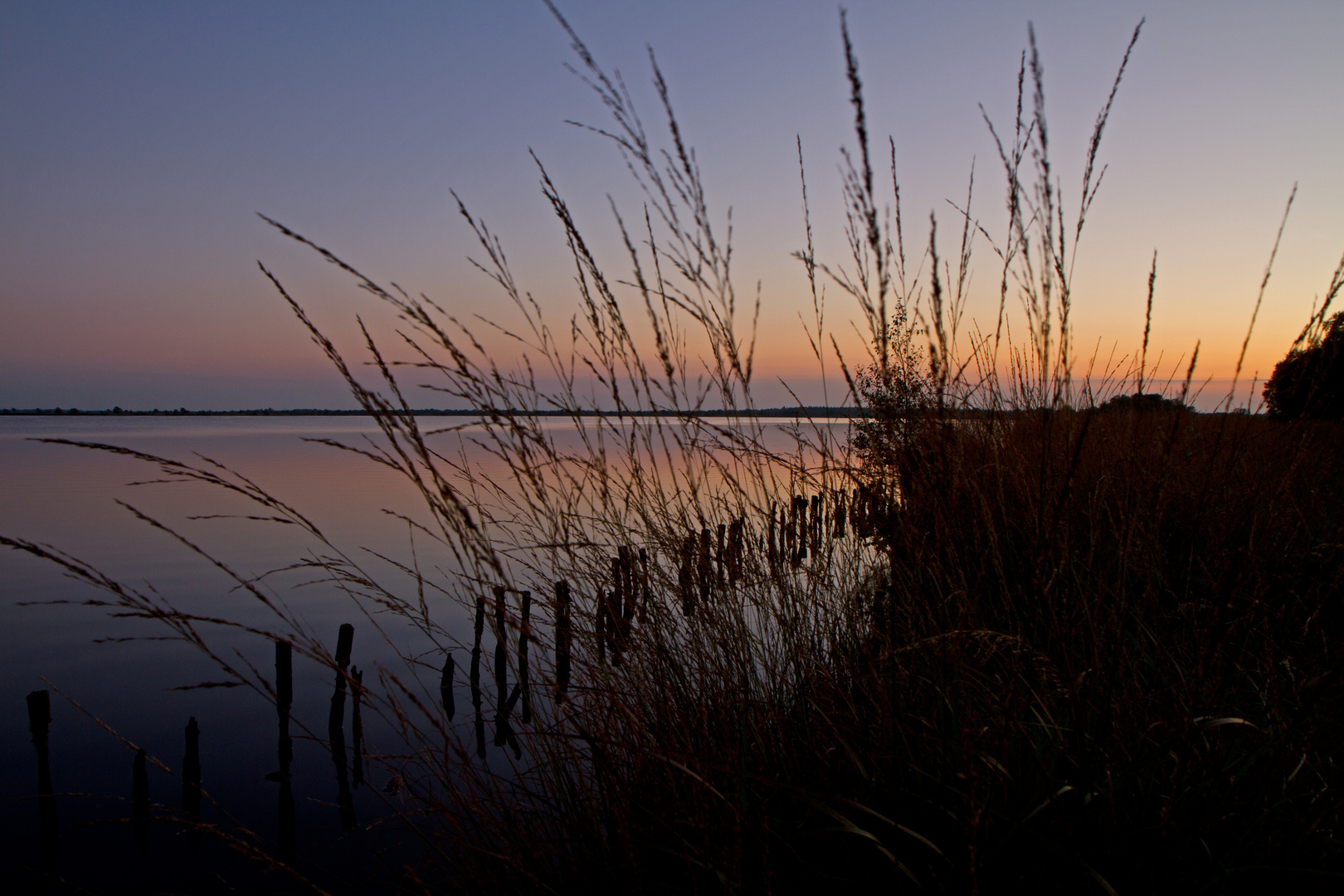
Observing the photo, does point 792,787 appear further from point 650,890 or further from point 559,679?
point 559,679

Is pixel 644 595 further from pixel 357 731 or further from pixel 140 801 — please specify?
pixel 140 801

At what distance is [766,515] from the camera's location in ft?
7.82

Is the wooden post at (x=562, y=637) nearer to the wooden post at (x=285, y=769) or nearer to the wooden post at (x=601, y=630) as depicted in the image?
the wooden post at (x=601, y=630)

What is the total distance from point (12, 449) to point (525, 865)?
49013mm

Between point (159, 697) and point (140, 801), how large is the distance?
387 centimetres

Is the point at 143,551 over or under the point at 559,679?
under

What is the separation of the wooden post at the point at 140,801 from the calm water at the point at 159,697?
0.20 feet

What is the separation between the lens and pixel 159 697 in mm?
5855

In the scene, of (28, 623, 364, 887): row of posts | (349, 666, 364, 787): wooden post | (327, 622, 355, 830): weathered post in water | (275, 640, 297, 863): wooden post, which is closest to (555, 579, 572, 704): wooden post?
(349, 666, 364, 787): wooden post

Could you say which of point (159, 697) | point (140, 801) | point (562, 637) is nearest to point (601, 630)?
point (562, 637)

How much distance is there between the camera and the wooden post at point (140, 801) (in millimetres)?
2949

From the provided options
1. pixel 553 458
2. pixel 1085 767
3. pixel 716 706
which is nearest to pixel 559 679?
pixel 716 706

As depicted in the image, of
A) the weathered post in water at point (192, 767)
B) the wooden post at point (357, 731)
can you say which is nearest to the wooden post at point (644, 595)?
the wooden post at point (357, 731)

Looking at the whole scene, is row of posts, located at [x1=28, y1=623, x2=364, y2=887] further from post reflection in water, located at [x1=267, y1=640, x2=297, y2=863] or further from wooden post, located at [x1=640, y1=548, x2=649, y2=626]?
wooden post, located at [x1=640, y1=548, x2=649, y2=626]
